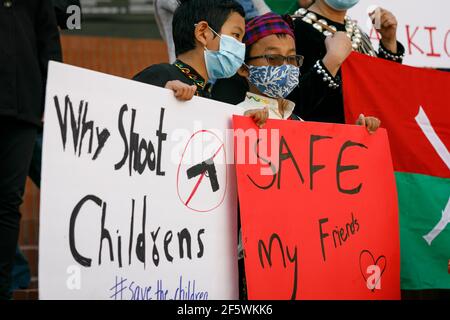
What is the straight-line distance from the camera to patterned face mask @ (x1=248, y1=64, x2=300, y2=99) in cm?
422

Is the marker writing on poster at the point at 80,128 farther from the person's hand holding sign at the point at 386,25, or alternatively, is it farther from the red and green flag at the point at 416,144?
the person's hand holding sign at the point at 386,25

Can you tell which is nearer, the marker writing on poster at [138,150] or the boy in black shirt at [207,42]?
the marker writing on poster at [138,150]

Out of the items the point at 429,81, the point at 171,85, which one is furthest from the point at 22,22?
the point at 429,81

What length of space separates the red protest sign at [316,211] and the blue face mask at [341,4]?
87cm

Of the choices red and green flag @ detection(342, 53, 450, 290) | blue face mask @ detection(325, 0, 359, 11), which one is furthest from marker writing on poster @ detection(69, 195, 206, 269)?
blue face mask @ detection(325, 0, 359, 11)

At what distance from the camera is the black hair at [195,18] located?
4152 mm

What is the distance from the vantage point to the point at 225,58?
4086 mm

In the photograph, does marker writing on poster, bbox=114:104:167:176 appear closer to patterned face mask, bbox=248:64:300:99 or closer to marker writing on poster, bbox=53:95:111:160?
marker writing on poster, bbox=53:95:111:160

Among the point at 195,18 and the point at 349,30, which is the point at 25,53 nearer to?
the point at 195,18

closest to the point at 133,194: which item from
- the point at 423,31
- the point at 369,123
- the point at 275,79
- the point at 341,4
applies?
the point at 275,79

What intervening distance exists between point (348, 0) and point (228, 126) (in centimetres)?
151

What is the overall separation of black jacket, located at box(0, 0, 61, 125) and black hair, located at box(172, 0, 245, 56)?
55 cm

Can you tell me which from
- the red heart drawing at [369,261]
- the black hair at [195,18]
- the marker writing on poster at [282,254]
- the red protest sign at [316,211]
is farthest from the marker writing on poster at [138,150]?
the red heart drawing at [369,261]
